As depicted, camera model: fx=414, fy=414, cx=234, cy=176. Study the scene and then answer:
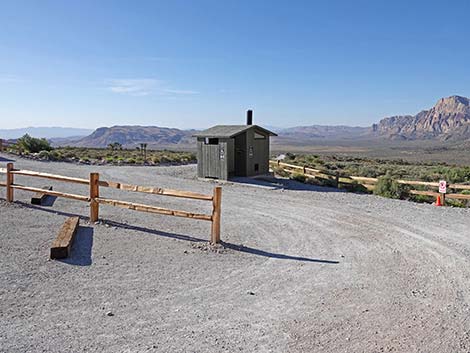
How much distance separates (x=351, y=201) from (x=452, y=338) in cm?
917

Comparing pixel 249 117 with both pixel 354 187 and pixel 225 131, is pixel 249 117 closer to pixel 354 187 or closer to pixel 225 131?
pixel 225 131

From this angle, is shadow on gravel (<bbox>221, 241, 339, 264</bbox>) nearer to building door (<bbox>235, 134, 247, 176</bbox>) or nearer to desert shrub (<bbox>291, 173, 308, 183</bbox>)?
building door (<bbox>235, 134, 247, 176</bbox>)

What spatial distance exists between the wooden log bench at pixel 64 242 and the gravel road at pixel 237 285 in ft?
0.48

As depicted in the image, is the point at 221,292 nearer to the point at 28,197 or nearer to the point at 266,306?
the point at 266,306

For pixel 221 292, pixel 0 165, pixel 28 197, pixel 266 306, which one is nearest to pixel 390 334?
pixel 266 306

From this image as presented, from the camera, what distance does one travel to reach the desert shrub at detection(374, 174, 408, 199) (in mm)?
14984

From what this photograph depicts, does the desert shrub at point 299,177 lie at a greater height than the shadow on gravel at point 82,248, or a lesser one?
greater

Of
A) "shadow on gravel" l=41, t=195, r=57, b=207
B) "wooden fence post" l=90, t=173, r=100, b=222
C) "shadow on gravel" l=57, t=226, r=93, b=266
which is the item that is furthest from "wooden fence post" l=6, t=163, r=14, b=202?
"shadow on gravel" l=57, t=226, r=93, b=266

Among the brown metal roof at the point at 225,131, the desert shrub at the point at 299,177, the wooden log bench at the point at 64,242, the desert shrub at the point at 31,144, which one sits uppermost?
the brown metal roof at the point at 225,131

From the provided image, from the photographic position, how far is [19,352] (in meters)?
3.92

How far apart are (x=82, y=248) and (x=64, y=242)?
430 millimetres

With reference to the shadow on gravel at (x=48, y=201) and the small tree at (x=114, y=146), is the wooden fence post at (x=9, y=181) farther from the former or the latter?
the small tree at (x=114, y=146)

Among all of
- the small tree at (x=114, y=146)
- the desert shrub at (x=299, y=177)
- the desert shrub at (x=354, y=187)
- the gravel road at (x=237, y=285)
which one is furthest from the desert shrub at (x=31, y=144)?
the desert shrub at (x=354, y=187)

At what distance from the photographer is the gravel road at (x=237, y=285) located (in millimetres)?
4285
